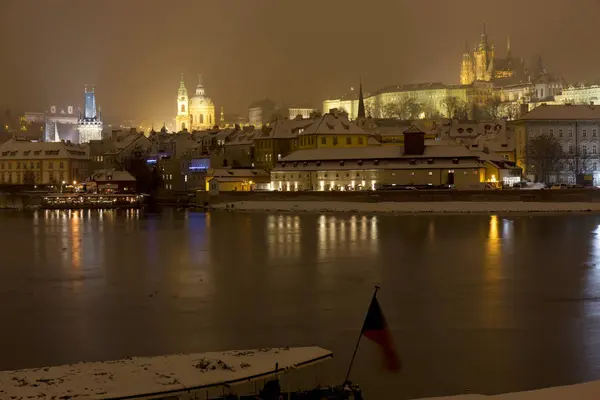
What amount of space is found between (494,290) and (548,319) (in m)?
3.49

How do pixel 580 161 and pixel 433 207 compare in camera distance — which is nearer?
pixel 433 207

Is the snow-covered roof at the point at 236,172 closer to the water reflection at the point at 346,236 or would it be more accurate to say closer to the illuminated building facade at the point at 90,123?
the water reflection at the point at 346,236

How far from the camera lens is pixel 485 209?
50.5 m

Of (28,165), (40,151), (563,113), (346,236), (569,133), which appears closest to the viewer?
(346,236)

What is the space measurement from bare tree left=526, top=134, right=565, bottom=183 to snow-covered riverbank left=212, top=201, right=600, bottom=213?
1631 cm

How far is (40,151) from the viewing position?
91.0 meters

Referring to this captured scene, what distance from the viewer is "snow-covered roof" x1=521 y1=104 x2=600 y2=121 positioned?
71125mm

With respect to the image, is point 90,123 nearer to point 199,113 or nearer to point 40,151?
point 199,113

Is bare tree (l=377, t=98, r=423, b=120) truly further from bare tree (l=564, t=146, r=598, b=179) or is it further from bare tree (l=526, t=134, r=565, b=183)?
bare tree (l=526, t=134, r=565, b=183)

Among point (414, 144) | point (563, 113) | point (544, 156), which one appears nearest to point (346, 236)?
point (414, 144)

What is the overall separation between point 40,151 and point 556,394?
284 ft

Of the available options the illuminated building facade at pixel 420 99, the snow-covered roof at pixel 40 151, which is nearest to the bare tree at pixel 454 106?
the illuminated building facade at pixel 420 99

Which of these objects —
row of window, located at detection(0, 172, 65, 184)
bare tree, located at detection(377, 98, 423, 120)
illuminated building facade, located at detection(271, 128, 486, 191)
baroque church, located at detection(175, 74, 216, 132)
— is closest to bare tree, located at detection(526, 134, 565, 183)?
illuminated building facade, located at detection(271, 128, 486, 191)

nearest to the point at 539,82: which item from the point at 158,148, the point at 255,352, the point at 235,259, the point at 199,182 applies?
the point at 158,148
